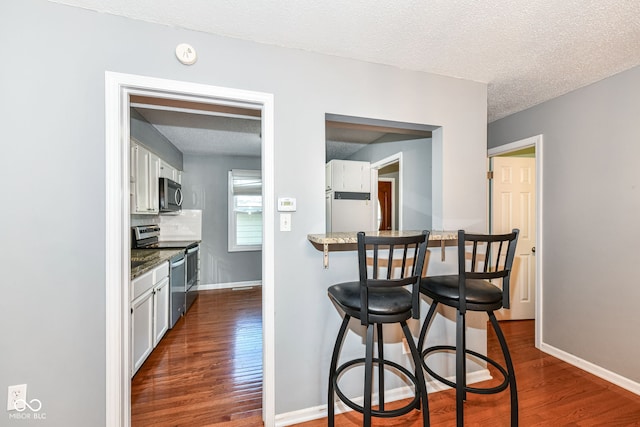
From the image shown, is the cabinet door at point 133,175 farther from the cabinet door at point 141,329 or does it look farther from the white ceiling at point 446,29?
the white ceiling at point 446,29

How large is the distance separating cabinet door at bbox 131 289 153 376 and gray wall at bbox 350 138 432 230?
260 centimetres

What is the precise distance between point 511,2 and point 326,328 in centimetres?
212

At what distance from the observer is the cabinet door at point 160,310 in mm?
2539

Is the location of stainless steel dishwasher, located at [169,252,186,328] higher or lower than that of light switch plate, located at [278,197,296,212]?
lower

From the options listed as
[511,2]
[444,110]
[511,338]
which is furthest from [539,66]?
[511,338]

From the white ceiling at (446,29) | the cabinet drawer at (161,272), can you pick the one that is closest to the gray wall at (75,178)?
the white ceiling at (446,29)

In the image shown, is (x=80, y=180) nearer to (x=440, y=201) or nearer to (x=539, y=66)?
(x=440, y=201)

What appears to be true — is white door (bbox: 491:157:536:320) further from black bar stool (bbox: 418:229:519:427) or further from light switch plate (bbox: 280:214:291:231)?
light switch plate (bbox: 280:214:291:231)

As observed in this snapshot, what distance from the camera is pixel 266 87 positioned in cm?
171

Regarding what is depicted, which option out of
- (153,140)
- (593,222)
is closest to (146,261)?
(153,140)

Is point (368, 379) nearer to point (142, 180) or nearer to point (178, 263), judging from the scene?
point (178, 263)

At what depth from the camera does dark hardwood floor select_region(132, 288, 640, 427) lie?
175 cm

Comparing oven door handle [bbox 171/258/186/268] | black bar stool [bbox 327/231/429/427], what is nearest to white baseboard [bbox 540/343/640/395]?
black bar stool [bbox 327/231/429/427]

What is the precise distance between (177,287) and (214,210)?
6.50ft
